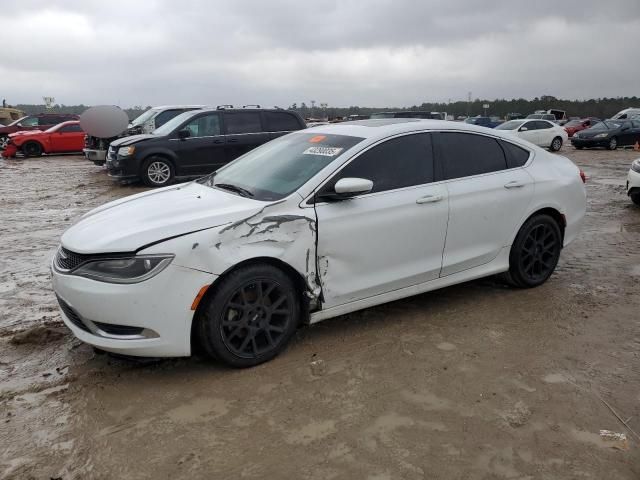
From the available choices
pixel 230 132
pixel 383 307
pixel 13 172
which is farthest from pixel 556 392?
pixel 13 172

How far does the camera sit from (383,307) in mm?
4656

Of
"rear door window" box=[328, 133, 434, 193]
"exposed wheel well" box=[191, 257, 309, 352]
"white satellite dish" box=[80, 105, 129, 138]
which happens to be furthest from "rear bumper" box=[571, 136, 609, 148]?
"exposed wheel well" box=[191, 257, 309, 352]

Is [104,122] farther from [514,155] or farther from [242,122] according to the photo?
[514,155]

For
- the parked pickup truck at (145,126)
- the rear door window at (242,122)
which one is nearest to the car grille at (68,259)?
the rear door window at (242,122)

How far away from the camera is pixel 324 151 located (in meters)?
4.14

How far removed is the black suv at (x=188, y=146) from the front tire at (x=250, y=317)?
863cm

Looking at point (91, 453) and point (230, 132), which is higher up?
point (230, 132)

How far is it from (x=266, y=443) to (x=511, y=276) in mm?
3104

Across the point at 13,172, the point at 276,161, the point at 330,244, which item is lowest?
the point at 13,172

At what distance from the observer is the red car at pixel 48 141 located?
66.9ft

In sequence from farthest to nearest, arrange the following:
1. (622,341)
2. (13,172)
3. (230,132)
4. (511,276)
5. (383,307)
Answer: (13,172) → (230,132) → (511,276) → (383,307) → (622,341)

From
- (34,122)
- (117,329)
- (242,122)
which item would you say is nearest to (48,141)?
(34,122)

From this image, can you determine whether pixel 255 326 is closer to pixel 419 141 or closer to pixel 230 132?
pixel 419 141

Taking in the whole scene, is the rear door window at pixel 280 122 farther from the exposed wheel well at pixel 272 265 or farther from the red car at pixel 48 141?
the red car at pixel 48 141
